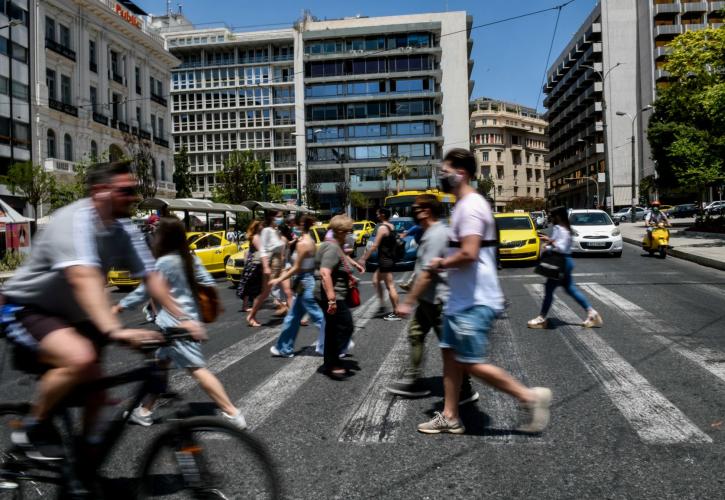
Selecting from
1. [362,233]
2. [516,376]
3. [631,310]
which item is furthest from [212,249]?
[516,376]

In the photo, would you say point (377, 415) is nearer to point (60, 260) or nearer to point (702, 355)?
point (60, 260)

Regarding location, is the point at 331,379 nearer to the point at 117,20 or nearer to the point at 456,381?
the point at 456,381

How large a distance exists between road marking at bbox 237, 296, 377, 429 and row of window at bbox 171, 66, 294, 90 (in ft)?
246

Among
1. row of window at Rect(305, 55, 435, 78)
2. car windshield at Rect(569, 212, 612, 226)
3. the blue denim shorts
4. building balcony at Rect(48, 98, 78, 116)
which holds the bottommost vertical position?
the blue denim shorts

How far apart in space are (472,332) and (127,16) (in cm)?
5218

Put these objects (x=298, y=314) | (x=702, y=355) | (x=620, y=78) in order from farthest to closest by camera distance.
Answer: (x=620, y=78) → (x=298, y=314) → (x=702, y=355)

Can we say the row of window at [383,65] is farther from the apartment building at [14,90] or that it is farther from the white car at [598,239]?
the white car at [598,239]

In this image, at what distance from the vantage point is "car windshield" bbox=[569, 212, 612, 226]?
2170cm

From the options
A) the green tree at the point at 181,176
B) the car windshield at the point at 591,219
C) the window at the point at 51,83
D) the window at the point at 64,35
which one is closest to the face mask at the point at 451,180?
the car windshield at the point at 591,219

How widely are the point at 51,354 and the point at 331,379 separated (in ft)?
11.6

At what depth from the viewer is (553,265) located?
8828mm

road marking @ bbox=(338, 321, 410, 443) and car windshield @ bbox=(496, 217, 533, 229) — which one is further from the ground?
car windshield @ bbox=(496, 217, 533, 229)

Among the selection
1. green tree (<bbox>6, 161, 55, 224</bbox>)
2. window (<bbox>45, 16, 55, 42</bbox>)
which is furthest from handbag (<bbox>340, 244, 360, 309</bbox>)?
window (<bbox>45, 16, 55, 42</bbox>)

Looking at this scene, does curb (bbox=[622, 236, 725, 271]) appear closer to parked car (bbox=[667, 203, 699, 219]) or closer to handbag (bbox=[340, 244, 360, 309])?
handbag (bbox=[340, 244, 360, 309])
